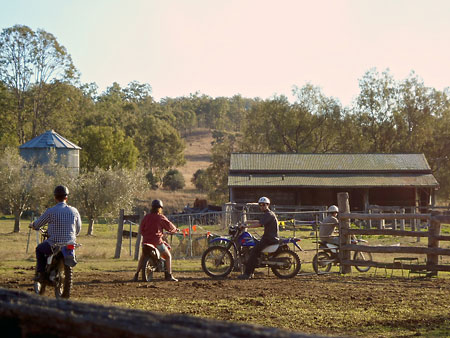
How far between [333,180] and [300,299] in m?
34.2

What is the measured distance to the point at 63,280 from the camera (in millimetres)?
10094

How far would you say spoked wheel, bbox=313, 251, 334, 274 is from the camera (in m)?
16.1

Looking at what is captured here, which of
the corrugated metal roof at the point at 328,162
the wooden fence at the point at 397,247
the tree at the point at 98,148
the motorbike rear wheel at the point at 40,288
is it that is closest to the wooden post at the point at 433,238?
the wooden fence at the point at 397,247

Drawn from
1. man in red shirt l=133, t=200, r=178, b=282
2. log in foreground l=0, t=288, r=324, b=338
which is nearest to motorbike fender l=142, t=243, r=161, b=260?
man in red shirt l=133, t=200, r=178, b=282

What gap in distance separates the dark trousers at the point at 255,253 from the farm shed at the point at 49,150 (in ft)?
123

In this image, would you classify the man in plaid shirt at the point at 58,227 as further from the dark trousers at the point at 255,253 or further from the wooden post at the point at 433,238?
the wooden post at the point at 433,238

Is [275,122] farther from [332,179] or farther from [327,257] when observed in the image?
[327,257]

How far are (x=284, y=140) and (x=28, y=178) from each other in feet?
106

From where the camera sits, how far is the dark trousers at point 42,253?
32.9 ft

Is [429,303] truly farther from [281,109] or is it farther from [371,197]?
[281,109]

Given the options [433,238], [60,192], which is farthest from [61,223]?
[433,238]

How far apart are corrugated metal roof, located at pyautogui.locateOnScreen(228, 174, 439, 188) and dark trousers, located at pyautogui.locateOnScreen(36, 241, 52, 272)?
109 ft

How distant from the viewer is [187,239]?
21.0 meters

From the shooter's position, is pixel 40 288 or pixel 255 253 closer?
pixel 40 288
